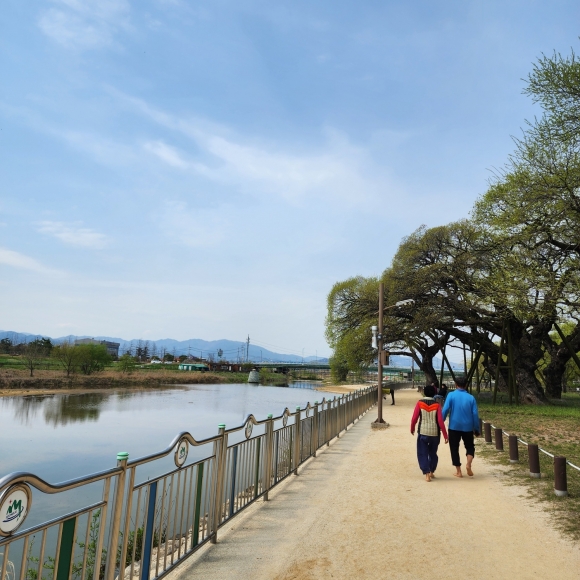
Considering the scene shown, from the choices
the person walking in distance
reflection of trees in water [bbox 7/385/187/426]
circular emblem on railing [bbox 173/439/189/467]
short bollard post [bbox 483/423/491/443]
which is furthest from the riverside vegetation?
circular emblem on railing [bbox 173/439/189/467]

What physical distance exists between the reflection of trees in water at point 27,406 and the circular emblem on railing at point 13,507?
86.2 ft

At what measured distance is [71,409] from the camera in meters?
32.2

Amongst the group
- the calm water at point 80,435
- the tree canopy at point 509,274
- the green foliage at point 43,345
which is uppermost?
the tree canopy at point 509,274

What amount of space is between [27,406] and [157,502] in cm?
3128

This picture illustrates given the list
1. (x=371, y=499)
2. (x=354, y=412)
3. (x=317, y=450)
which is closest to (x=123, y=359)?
(x=354, y=412)

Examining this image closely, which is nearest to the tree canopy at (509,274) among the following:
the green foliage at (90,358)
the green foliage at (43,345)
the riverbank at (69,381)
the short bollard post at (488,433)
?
the short bollard post at (488,433)

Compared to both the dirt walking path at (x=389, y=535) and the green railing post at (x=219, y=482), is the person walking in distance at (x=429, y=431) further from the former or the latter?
the green railing post at (x=219, y=482)

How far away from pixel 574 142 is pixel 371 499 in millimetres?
13559

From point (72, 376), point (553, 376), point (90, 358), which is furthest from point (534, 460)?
point (90, 358)

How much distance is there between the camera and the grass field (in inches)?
261

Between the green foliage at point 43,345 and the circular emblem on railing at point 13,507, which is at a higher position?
the green foliage at point 43,345

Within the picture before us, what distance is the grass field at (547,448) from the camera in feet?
21.8

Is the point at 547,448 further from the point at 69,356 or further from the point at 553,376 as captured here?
the point at 69,356

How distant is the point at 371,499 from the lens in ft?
24.0
